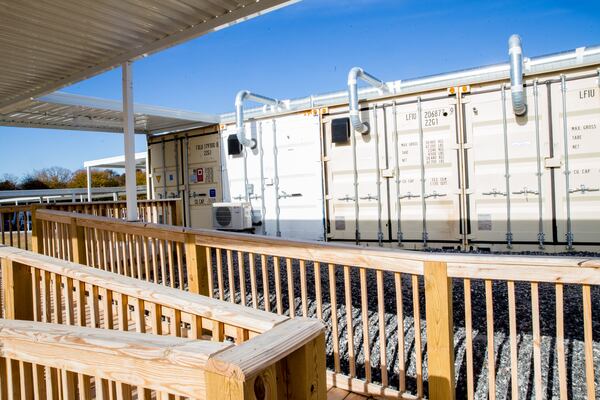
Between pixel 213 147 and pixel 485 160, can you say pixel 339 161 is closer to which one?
pixel 485 160

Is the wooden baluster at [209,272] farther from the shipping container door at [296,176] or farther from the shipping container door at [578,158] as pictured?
the shipping container door at [578,158]

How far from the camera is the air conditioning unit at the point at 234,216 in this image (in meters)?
8.71

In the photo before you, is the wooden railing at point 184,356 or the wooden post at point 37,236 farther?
the wooden post at point 37,236

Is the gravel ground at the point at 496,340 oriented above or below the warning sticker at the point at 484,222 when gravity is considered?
below

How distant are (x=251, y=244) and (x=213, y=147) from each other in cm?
663

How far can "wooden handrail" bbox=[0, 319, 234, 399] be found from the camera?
970mm

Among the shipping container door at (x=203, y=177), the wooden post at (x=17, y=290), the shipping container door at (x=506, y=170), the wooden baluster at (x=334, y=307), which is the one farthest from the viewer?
the shipping container door at (x=203, y=177)

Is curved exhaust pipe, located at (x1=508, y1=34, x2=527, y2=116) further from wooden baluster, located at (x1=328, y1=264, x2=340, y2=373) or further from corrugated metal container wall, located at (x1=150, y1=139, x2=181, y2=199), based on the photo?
corrugated metal container wall, located at (x1=150, y1=139, x2=181, y2=199)

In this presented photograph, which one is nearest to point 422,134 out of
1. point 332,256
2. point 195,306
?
point 332,256

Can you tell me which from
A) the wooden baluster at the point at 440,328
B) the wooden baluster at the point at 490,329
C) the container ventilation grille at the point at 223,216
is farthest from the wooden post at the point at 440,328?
the container ventilation grille at the point at 223,216

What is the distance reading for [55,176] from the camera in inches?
1539

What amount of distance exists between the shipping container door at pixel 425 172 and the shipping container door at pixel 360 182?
0.20m

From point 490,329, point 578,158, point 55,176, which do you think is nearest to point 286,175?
point 578,158

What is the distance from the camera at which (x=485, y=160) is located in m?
6.46
